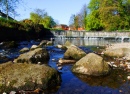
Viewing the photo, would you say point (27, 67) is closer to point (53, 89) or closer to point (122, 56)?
point (53, 89)

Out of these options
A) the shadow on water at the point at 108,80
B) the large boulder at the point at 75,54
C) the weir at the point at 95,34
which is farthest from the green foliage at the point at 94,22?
the shadow on water at the point at 108,80

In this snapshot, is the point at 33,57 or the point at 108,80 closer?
the point at 108,80

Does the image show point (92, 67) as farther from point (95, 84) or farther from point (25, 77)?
point (25, 77)

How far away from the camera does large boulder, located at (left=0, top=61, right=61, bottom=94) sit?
677 cm

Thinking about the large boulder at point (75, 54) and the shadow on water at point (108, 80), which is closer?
the shadow on water at point (108, 80)

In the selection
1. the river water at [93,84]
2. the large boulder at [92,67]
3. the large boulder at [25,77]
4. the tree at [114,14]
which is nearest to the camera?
the large boulder at [25,77]

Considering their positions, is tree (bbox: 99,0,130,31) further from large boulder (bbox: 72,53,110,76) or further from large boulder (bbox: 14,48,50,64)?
large boulder (bbox: 72,53,110,76)

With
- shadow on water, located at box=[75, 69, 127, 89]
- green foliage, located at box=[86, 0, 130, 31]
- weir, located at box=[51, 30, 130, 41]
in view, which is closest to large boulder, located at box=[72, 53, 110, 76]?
shadow on water, located at box=[75, 69, 127, 89]

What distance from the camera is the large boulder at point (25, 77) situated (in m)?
6.77

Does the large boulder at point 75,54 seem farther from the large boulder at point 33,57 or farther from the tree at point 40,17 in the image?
the tree at point 40,17

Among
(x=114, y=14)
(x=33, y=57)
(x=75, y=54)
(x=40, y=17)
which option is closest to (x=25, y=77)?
(x=33, y=57)

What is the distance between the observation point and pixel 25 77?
6.97 m

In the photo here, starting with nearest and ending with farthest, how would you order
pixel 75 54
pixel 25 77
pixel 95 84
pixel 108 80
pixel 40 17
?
pixel 25 77, pixel 95 84, pixel 108 80, pixel 75 54, pixel 40 17

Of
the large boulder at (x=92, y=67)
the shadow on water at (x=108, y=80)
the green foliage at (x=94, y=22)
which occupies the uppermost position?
the green foliage at (x=94, y=22)
